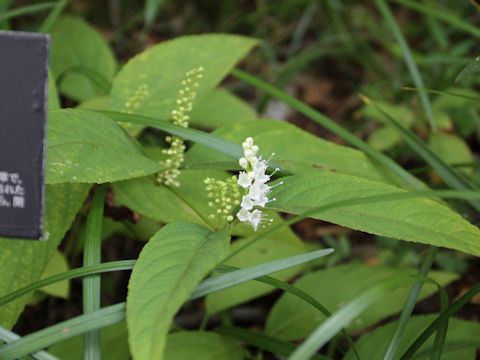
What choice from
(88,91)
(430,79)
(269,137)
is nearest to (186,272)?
(269,137)

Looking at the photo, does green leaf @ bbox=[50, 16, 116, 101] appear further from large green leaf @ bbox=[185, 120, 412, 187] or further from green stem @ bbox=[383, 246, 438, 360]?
green stem @ bbox=[383, 246, 438, 360]

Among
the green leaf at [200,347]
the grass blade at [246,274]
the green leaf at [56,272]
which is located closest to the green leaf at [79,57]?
the green leaf at [56,272]

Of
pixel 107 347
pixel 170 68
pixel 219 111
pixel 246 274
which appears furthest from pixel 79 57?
pixel 246 274

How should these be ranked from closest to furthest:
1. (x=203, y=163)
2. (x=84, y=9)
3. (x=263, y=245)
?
(x=203, y=163), (x=263, y=245), (x=84, y=9)

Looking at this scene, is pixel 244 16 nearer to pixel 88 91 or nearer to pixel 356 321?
pixel 88 91

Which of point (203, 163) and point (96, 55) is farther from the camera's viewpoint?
point (96, 55)

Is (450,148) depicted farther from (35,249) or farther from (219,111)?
(35,249)

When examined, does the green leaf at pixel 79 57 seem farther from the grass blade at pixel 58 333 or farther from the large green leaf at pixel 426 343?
the large green leaf at pixel 426 343
